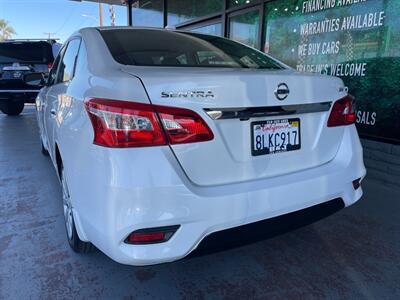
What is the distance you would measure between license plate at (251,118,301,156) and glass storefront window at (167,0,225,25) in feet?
18.9

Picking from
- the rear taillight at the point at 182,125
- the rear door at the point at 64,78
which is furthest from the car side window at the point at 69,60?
the rear taillight at the point at 182,125

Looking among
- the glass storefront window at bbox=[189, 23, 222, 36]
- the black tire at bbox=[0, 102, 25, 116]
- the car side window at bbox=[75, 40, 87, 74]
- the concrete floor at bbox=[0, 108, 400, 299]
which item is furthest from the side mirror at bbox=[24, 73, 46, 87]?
the black tire at bbox=[0, 102, 25, 116]

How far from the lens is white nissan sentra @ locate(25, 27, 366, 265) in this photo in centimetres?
160

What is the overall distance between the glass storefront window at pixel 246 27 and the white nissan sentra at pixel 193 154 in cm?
431

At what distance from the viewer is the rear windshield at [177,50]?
2219mm

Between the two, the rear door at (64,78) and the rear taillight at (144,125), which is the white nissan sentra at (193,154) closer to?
the rear taillight at (144,125)

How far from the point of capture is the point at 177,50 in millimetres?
2520

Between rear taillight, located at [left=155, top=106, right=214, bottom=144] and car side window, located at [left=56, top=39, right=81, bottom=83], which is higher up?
car side window, located at [left=56, top=39, right=81, bottom=83]

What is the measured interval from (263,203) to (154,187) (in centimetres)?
57

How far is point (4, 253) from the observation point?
2488 mm

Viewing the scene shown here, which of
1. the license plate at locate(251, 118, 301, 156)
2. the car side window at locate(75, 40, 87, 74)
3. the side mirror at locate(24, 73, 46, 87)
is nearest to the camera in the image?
the license plate at locate(251, 118, 301, 156)

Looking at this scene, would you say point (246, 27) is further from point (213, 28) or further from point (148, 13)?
point (148, 13)

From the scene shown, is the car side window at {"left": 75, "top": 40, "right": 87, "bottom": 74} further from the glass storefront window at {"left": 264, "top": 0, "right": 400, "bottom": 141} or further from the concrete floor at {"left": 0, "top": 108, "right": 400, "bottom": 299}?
the glass storefront window at {"left": 264, "top": 0, "right": 400, "bottom": 141}

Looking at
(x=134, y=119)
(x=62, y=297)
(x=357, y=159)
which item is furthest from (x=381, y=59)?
(x=62, y=297)
